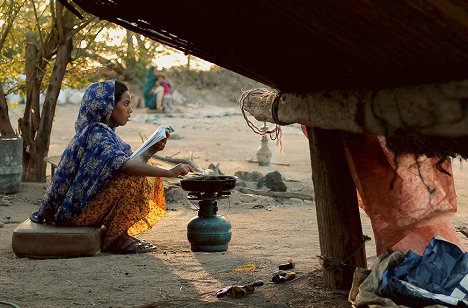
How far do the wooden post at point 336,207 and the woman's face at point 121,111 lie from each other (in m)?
1.88

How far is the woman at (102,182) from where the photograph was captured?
5.40 metres

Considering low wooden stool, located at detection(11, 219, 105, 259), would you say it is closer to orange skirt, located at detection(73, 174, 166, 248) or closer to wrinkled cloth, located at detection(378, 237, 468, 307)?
orange skirt, located at detection(73, 174, 166, 248)

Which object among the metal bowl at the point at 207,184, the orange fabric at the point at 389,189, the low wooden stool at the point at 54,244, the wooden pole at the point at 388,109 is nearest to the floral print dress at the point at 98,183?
the low wooden stool at the point at 54,244

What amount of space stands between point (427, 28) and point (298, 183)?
7036mm

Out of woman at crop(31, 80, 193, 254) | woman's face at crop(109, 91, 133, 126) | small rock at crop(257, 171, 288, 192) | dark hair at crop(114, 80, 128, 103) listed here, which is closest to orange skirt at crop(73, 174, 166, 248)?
woman at crop(31, 80, 193, 254)

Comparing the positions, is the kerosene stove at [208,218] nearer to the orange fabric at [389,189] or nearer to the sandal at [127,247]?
the sandal at [127,247]

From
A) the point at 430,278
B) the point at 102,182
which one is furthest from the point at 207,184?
the point at 430,278

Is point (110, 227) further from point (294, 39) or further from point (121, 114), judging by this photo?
point (294, 39)

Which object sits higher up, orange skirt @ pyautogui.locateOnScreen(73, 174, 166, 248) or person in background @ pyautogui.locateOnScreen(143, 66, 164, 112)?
person in background @ pyautogui.locateOnScreen(143, 66, 164, 112)

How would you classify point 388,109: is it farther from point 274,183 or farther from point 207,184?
point 274,183

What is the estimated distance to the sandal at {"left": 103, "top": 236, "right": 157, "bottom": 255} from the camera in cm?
546

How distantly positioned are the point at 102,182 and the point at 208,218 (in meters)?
0.72

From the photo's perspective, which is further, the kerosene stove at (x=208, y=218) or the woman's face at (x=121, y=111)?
the woman's face at (x=121, y=111)

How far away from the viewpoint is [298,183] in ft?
31.0
